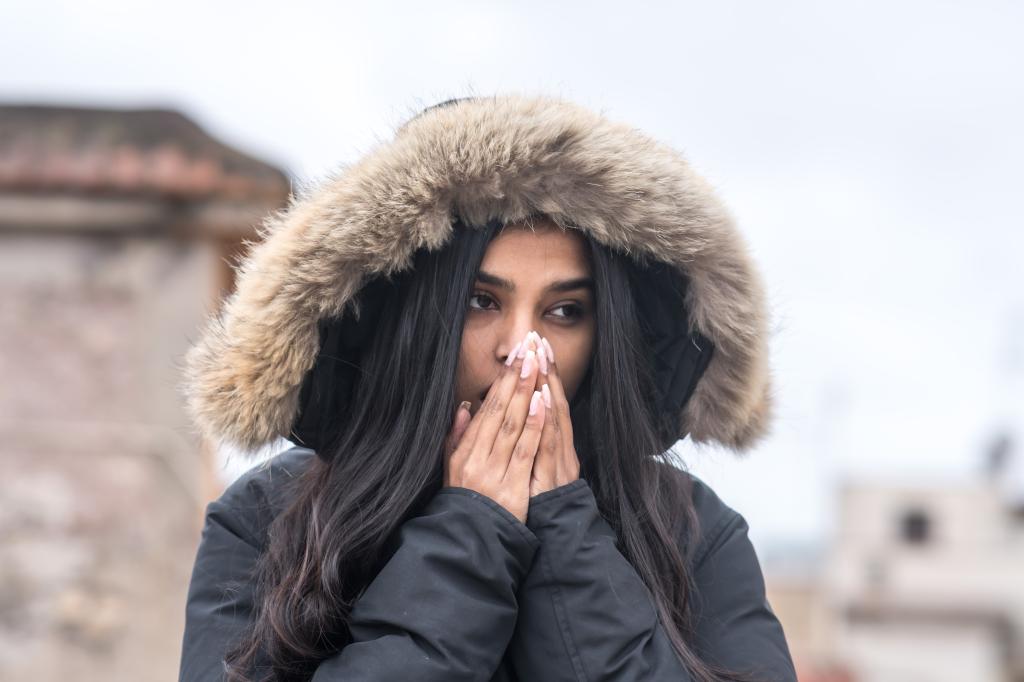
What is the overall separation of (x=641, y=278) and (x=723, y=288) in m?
0.19

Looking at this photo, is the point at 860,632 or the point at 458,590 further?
the point at 860,632

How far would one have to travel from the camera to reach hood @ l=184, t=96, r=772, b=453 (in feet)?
8.17

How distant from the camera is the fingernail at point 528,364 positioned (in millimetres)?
2439

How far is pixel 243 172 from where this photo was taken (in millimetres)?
7051

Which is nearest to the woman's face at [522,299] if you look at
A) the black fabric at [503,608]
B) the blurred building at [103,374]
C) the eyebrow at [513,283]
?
the eyebrow at [513,283]

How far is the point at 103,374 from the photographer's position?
7.15 metres

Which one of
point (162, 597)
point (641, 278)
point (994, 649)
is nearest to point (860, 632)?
point (994, 649)

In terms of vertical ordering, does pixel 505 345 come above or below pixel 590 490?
above

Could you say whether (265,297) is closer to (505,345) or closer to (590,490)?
(505,345)

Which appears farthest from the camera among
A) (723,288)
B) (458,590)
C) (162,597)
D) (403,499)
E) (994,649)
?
(994,649)

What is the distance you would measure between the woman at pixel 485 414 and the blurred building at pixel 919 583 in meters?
36.2

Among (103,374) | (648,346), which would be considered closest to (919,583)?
(103,374)

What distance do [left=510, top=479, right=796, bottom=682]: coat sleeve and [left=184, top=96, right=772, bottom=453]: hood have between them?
20.4 inches

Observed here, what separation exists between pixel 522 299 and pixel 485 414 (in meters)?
0.24
